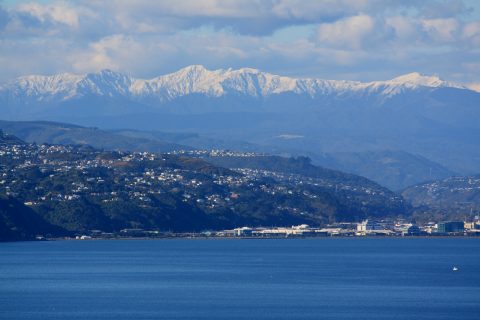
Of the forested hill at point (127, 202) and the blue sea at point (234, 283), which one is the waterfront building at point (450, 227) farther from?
the blue sea at point (234, 283)

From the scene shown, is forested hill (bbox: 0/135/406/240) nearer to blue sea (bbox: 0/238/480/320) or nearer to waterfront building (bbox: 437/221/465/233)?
blue sea (bbox: 0/238/480/320)

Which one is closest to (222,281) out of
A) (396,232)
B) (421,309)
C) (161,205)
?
(421,309)

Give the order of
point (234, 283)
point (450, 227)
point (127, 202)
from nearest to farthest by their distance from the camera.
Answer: point (234, 283)
point (127, 202)
point (450, 227)

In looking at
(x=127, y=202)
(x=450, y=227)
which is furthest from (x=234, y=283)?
(x=450, y=227)

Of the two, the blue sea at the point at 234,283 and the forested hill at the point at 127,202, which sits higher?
the forested hill at the point at 127,202

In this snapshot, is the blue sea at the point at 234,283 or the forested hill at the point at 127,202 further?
the forested hill at the point at 127,202

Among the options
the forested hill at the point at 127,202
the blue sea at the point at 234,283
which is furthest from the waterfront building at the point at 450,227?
the blue sea at the point at 234,283

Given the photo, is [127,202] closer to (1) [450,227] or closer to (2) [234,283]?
(1) [450,227]

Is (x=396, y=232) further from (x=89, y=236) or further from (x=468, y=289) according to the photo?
(x=468, y=289)
